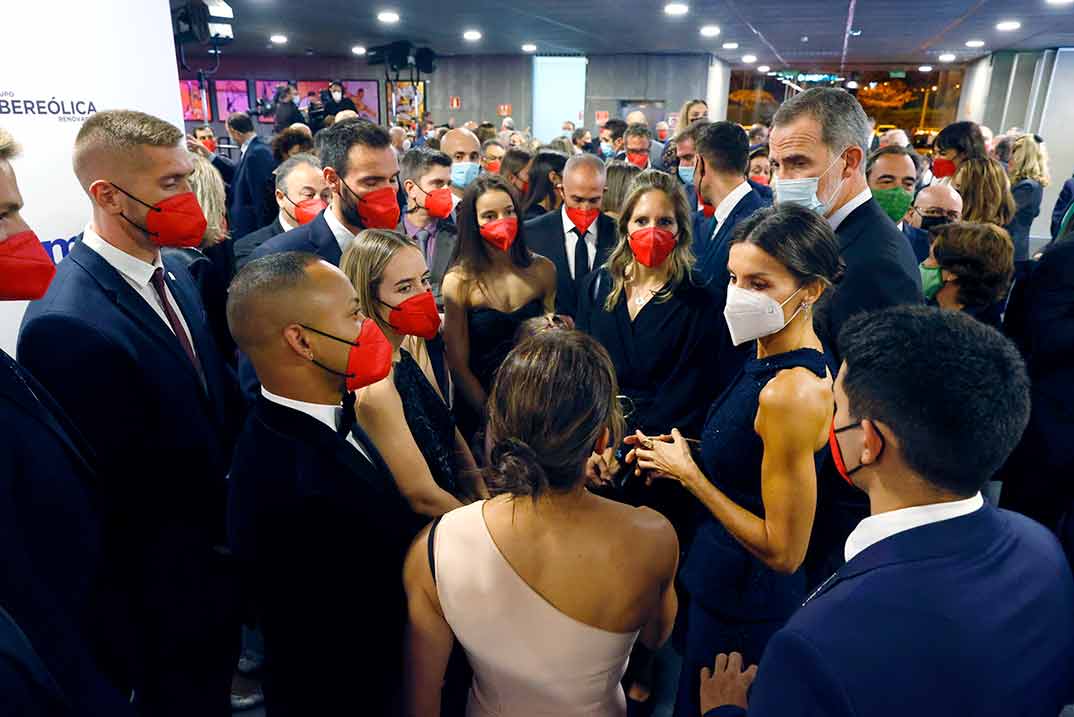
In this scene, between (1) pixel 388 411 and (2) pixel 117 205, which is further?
(2) pixel 117 205

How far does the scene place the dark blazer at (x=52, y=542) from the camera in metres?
1.07

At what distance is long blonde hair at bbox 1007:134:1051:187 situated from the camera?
6.23 metres

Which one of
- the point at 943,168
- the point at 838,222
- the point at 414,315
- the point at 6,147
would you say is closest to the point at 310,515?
the point at 414,315

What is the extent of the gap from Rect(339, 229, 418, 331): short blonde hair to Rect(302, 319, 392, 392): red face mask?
37cm

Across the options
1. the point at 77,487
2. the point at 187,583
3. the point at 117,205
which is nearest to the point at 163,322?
the point at 117,205

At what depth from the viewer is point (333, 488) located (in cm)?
143

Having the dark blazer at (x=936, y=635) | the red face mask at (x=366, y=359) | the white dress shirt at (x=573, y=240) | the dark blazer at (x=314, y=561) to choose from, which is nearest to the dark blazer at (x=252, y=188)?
the white dress shirt at (x=573, y=240)

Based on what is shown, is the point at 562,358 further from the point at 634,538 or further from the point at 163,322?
the point at 163,322

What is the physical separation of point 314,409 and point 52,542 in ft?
2.09

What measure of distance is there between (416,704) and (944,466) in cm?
122

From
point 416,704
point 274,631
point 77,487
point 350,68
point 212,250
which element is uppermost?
point 350,68

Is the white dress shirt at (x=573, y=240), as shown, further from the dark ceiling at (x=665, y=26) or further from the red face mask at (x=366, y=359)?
the dark ceiling at (x=665, y=26)

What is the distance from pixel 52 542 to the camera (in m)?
1.46

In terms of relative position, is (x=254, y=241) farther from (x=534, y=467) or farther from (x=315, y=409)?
(x=534, y=467)
